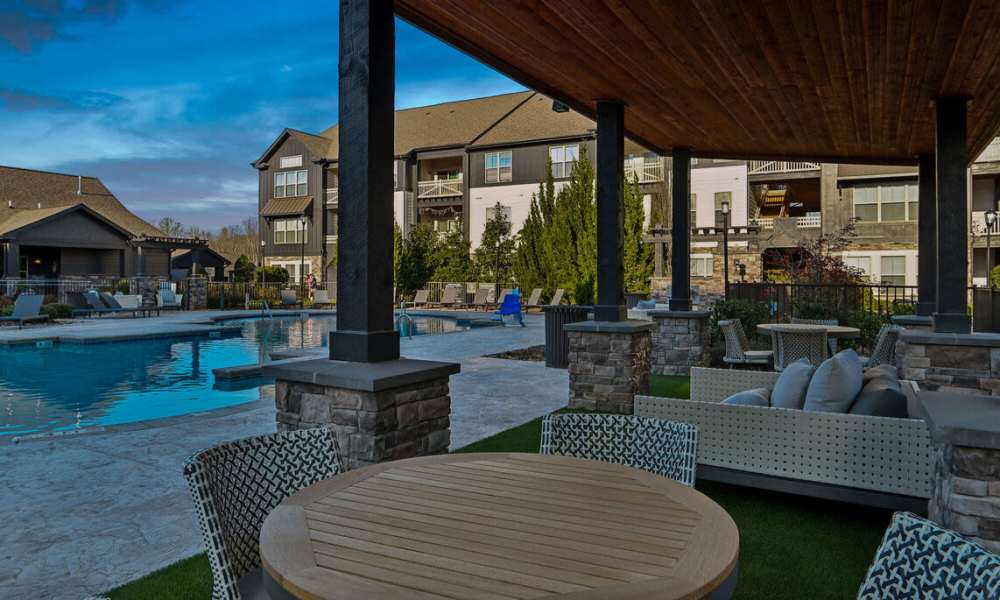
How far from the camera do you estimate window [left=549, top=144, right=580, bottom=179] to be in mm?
26250

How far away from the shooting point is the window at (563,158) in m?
26.2

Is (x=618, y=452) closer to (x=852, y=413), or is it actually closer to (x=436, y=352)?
(x=852, y=413)

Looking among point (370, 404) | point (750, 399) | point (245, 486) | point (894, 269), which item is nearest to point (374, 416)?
point (370, 404)

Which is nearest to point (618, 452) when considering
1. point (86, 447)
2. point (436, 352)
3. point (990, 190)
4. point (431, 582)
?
point (431, 582)

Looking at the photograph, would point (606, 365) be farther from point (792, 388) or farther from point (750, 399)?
point (792, 388)

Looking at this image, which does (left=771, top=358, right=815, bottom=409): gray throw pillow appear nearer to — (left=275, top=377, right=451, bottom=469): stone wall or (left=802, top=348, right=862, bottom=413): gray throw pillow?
(left=802, top=348, right=862, bottom=413): gray throw pillow

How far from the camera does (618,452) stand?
256cm

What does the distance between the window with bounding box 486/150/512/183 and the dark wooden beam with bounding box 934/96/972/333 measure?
73.8ft

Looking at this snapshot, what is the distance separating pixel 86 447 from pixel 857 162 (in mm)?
10863

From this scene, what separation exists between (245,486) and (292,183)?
32989mm

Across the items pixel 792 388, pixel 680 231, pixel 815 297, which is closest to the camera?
pixel 792 388

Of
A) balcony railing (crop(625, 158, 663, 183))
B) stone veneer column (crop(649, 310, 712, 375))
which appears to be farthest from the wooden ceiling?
balcony railing (crop(625, 158, 663, 183))

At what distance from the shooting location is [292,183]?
108 feet

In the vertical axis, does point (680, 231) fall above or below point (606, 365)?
above
